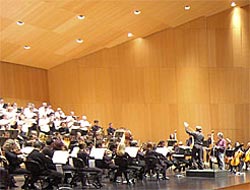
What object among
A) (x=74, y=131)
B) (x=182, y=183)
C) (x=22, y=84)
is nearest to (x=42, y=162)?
(x=182, y=183)

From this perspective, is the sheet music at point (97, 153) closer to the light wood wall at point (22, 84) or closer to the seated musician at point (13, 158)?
the seated musician at point (13, 158)

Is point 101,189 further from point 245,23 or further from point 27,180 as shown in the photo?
point 245,23

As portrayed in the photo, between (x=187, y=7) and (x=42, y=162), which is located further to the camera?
(x=187, y=7)

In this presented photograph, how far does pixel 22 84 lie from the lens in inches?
787

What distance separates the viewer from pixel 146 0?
16.6 meters

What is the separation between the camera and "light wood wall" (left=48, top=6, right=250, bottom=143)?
20.6 metres

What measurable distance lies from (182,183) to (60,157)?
133 inches

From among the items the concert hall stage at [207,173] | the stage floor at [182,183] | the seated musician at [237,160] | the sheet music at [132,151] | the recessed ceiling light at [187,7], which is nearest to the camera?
the stage floor at [182,183]

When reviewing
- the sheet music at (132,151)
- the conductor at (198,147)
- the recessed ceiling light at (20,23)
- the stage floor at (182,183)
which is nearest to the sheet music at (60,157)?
the stage floor at (182,183)

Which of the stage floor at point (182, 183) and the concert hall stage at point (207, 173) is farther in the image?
the concert hall stage at point (207, 173)

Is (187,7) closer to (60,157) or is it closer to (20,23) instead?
(20,23)

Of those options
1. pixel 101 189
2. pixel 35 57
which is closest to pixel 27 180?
pixel 101 189

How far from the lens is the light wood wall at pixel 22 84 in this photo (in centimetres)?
1928

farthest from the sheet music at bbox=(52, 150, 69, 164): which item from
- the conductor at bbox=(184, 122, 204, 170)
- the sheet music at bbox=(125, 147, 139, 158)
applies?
the conductor at bbox=(184, 122, 204, 170)
